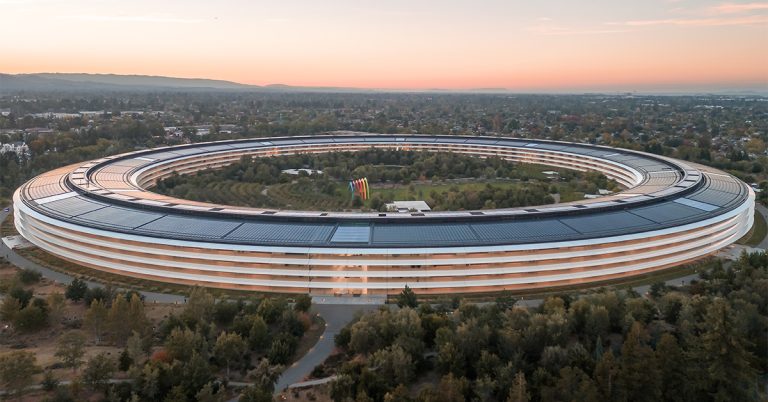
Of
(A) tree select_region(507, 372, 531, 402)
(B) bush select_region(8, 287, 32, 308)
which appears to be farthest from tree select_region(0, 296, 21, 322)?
(A) tree select_region(507, 372, 531, 402)

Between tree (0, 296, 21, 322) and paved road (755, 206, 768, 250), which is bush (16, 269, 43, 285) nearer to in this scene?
tree (0, 296, 21, 322)

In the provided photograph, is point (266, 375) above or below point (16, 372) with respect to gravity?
below

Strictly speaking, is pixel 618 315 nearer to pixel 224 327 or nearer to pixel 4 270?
pixel 224 327

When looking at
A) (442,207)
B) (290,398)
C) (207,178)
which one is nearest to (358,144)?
(207,178)

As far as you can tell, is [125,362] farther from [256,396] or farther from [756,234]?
[756,234]

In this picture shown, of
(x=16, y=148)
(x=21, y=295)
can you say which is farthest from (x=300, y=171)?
(x=16, y=148)

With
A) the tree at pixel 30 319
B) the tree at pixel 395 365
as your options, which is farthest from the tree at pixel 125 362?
the tree at pixel 395 365
